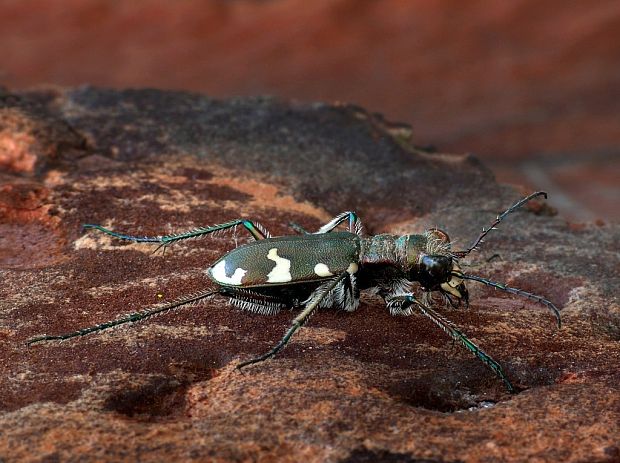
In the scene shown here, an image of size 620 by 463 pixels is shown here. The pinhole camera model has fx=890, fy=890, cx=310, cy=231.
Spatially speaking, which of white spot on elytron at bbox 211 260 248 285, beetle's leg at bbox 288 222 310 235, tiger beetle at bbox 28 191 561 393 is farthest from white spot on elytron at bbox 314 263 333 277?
beetle's leg at bbox 288 222 310 235

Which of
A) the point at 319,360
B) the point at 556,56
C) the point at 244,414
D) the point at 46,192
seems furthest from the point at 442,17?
the point at 244,414

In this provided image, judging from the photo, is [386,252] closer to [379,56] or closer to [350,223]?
[350,223]

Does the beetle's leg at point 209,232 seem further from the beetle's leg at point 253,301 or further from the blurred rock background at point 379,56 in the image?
the blurred rock background at point 379,56

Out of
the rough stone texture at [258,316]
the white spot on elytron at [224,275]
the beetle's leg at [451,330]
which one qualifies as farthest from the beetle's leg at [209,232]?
the beetle's leg at [451,330]

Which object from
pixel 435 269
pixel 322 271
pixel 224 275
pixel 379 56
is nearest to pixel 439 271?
pixel 435 269

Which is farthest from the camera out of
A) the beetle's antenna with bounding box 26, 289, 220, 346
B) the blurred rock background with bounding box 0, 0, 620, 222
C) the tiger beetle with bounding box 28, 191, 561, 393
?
the blurred rock background with bounding box 0, 0, 620, 222

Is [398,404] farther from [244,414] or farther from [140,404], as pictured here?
[140,404]

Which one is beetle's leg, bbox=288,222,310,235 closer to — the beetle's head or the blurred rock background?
the beetle's head

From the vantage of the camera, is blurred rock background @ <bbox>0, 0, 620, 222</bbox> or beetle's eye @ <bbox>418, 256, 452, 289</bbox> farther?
blurred rock background @ <bbox>0, 0, 620, 222</bbox>
